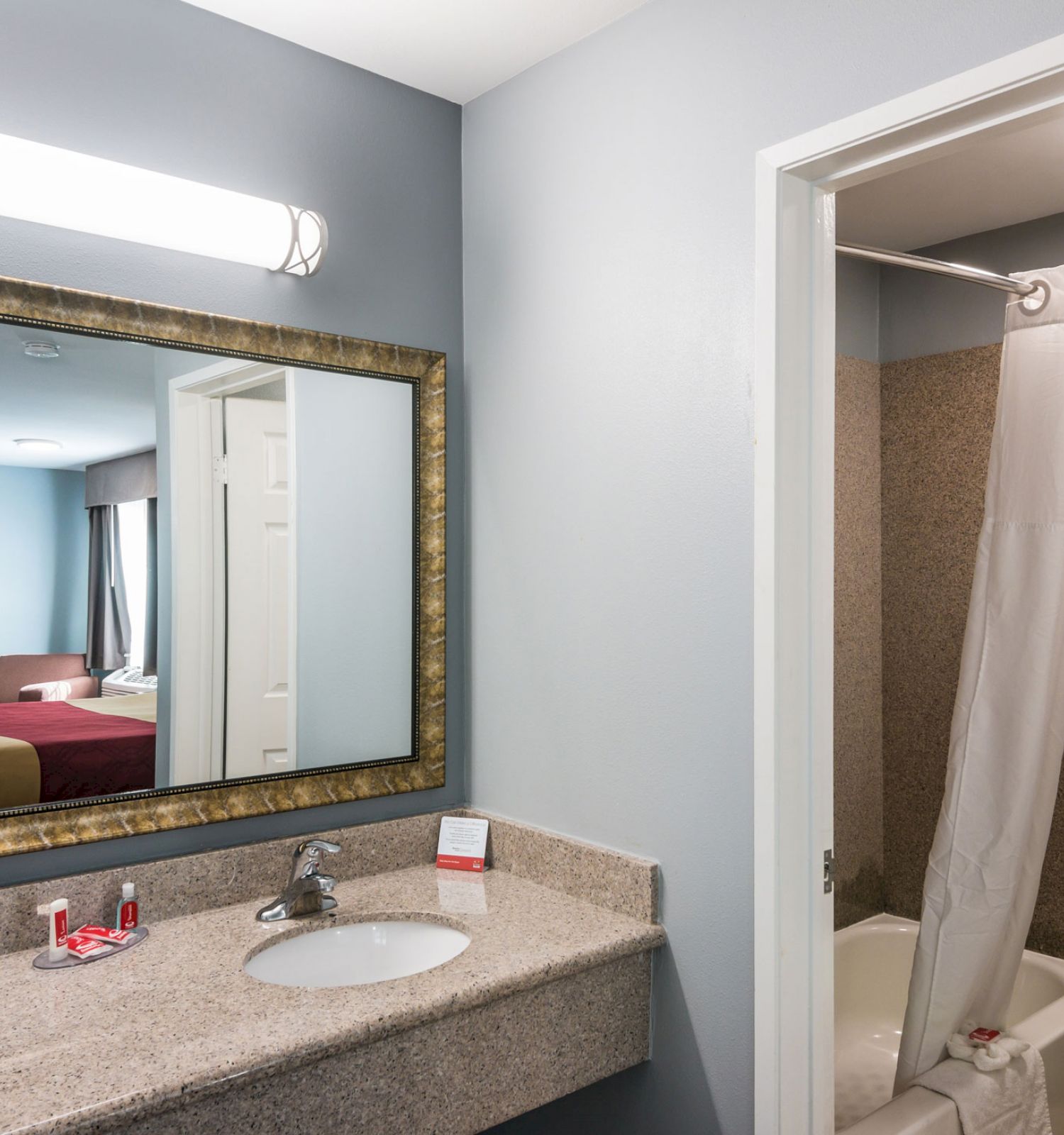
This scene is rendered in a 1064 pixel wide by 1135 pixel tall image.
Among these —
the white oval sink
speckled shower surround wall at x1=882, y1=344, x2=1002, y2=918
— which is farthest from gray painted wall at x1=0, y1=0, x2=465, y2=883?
speckled shower surround wall at x1=882, y1=344, x2=1002, y2=918

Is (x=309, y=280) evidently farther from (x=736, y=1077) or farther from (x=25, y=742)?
(x=736, y=1077)

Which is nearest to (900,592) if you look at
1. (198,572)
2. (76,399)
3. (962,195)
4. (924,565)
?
(924,565)

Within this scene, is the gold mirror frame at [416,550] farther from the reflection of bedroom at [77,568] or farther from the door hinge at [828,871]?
the door hinge at [828,871]

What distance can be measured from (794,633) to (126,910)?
1157 millimetres

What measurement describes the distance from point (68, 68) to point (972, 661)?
6.24ft

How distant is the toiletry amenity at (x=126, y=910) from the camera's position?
155 cm

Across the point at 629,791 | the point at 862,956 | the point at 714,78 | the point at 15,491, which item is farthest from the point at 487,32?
the point at 862,956

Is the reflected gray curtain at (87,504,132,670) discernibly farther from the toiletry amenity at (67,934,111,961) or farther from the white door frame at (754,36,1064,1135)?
the white door frame at (754,36,1064,1135)

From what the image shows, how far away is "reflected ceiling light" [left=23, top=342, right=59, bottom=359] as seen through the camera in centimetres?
152

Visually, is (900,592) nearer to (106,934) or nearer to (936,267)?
(936,267)

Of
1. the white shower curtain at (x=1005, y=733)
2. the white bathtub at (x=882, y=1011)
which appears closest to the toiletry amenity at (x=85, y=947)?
the white shower curtain at (x=1005, y=733)

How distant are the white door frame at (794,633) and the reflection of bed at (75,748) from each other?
1027 millimetres

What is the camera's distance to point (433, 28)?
1785 millimetres

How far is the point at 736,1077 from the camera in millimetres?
1520
